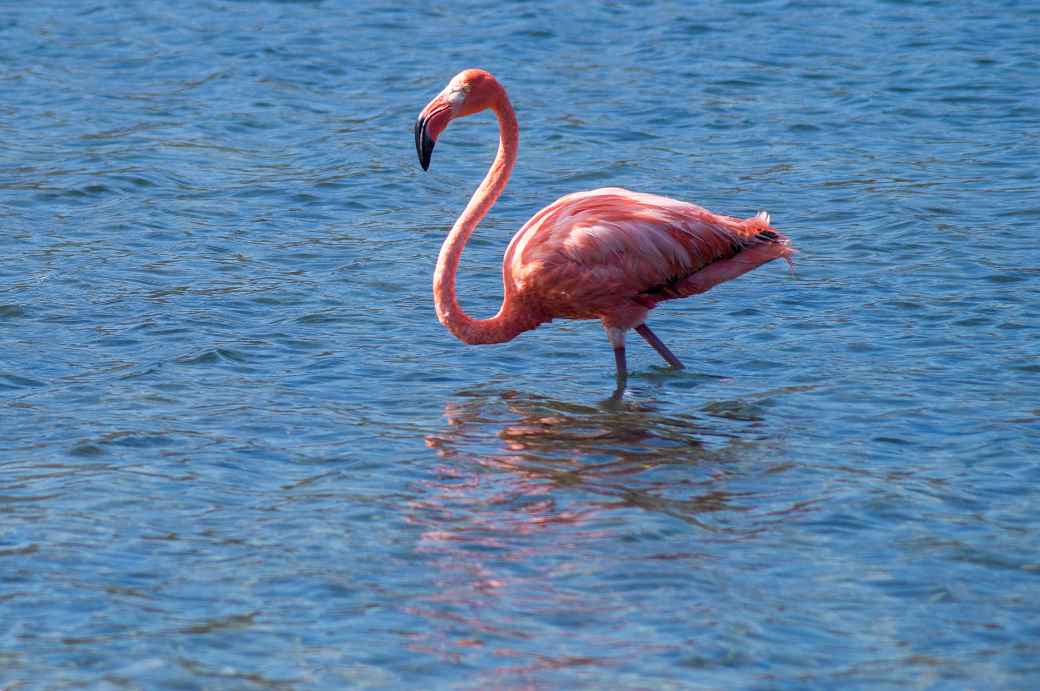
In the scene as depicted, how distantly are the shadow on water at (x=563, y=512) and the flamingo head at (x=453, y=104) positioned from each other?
1334mm

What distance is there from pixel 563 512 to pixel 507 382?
80.0 inches

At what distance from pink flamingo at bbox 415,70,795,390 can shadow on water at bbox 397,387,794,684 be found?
1.45ft

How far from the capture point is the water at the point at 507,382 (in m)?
5.49

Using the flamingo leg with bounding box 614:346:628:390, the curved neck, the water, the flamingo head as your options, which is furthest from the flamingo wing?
the flamingo head

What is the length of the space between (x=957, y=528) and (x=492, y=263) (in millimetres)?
4993

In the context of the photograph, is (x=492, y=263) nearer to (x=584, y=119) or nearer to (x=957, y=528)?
(x=584, y=119)

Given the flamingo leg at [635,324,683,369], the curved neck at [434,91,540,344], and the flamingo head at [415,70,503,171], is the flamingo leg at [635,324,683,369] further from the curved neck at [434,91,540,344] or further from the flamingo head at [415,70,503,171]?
the flamingo head at [415,70,503,171]

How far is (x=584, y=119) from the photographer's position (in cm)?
1404

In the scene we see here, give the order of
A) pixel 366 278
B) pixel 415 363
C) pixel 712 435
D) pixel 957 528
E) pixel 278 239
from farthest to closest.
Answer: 1. pixel 278 239
2. pixel 366 278
3. pixel 415 363
4. pixel 712 435
5. pixel 957 528

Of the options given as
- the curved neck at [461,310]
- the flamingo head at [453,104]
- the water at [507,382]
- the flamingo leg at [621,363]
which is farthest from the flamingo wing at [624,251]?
the flamingo head at [453,104]

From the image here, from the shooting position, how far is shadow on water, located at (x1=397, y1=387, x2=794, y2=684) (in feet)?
18.1

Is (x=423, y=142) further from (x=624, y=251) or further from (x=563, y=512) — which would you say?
(x=563, y=512)

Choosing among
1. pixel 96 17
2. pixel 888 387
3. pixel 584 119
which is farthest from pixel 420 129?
pixel 96 17

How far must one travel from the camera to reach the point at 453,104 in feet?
27.1
